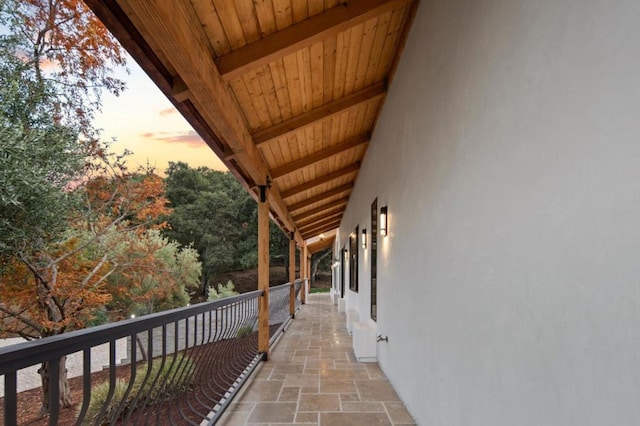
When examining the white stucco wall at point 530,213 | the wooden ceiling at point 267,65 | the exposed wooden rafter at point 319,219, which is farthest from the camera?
the exposed wooden rafter at point 319,219

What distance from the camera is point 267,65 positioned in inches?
113

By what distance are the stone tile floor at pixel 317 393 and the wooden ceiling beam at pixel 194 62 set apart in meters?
2.36

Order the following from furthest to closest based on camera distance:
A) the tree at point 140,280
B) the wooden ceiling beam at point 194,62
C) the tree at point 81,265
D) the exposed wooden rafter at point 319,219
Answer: the exposed wooden rafter at point 319,219
the tree at point 140,280
the tree at point 81,265
the wooden ceiling beam at point 194,62

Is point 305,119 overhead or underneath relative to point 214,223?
underneath

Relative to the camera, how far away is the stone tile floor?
293 cm

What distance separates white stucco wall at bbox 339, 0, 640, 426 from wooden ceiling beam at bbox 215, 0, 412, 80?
0.50 meters

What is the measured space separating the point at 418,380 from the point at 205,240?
69.4 feet

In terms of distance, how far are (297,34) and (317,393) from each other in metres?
3.20

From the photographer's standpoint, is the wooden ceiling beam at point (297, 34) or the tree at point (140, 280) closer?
the wooden ceiling beam at point (297, 34)

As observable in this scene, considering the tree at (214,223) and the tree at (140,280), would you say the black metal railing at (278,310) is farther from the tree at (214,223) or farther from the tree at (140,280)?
the tree at (214,223)

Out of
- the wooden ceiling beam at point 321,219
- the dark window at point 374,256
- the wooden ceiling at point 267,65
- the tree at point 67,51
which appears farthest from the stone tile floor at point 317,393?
the tree at point 67,51

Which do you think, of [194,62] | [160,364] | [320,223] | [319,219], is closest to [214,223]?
[320,223]

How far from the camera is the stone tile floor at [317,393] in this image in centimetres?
293

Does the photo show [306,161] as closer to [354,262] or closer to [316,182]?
[316,182]
